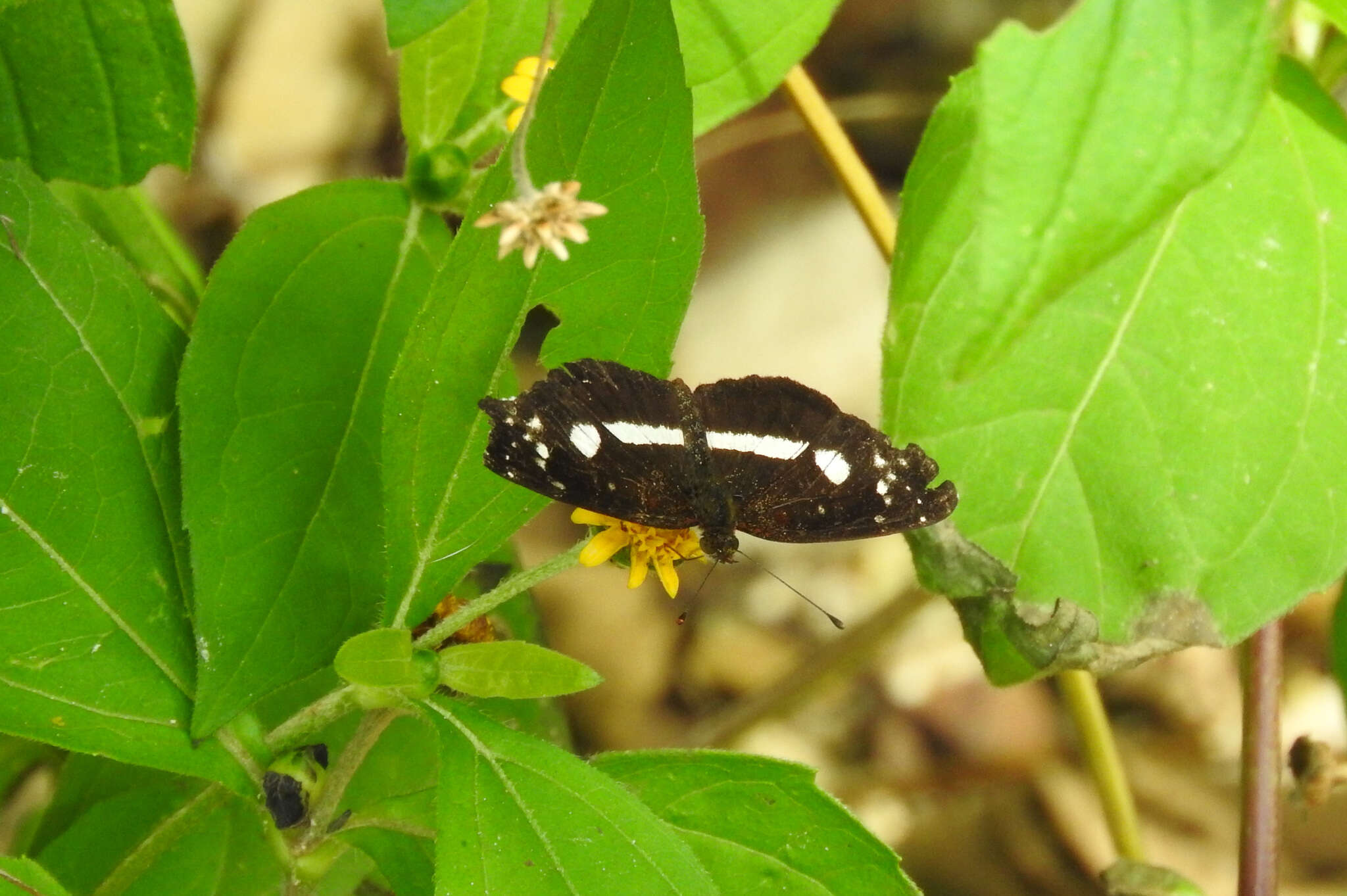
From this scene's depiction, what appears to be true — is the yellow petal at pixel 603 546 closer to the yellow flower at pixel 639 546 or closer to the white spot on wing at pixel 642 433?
the yellow flower at pixel 639 546

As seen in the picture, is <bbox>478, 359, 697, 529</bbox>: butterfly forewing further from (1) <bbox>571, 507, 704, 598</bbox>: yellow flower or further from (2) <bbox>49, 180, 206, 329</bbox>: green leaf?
(2) <bbox>49, 180, 206, 329</bbox>: green leaf

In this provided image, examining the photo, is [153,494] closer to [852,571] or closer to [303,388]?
[303,388]

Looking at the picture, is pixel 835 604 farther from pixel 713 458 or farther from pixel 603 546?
pixel 603 546

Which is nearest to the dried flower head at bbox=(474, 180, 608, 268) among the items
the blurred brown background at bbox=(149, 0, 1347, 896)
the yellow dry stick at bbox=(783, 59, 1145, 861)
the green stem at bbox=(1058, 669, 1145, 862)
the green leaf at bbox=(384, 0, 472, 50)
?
the green leaf at bbox=(384, 0, 472, 50)

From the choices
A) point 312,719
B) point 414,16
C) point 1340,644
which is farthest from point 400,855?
point 1340,644

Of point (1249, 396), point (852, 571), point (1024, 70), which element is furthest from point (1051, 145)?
point (852, 571)
